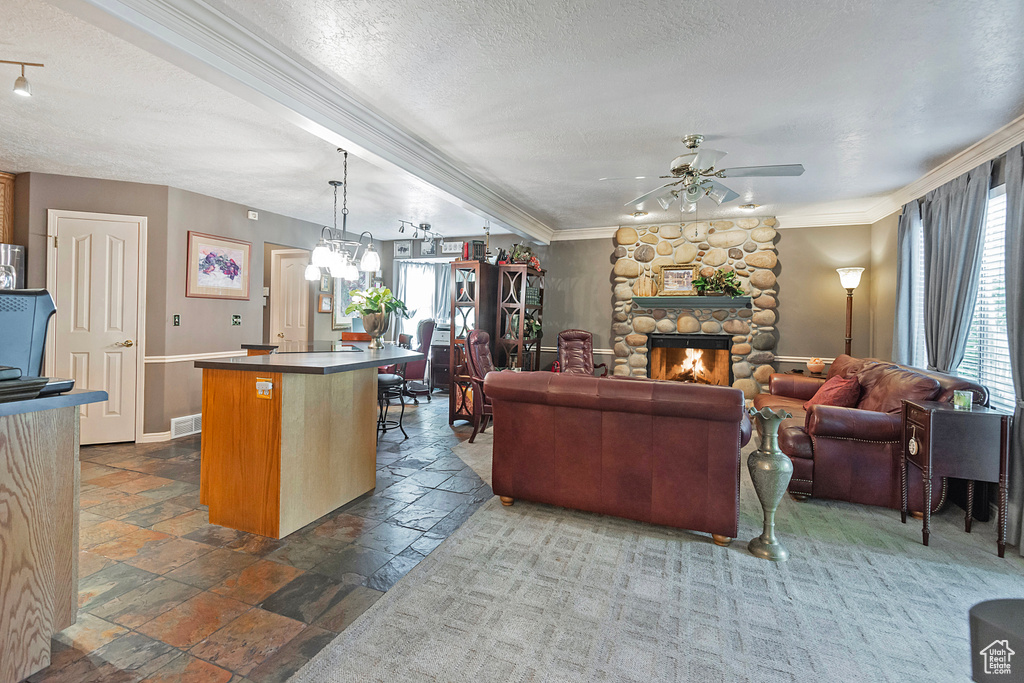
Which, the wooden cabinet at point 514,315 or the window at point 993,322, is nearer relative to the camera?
the window at point 993,322

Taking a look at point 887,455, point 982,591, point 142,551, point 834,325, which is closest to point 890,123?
point 887,455

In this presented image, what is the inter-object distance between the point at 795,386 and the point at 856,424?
1989 mm

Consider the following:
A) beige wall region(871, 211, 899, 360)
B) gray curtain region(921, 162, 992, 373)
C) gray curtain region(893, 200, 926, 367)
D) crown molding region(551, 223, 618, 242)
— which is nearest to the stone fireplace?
crown molding region(551, 223, 618, 242)

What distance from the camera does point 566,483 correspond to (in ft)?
9.24

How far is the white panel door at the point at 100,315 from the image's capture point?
166 inches

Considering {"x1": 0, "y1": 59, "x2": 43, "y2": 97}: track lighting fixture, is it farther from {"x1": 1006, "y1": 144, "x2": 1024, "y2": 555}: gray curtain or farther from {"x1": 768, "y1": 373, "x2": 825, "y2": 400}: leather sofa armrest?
{"x1": 768, "y1": 373, "x2": 825, "y2": 400}: leather sofa armrest

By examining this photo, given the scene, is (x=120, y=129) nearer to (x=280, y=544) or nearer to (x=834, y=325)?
(x=280, y=544)

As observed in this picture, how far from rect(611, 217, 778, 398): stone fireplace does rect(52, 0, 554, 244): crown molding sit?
352cm

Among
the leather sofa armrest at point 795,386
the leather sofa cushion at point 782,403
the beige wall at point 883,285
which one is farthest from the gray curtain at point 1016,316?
the leather sofa armrest at point 795,386

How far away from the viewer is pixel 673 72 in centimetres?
246

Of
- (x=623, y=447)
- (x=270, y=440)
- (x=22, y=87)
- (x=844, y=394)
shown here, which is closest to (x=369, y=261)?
(x=270, y=440)

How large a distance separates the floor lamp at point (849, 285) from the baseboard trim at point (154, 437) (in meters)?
7.42

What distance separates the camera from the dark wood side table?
245cm

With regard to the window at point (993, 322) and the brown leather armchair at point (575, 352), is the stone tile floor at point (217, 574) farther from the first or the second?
the window at point (993, 322)
